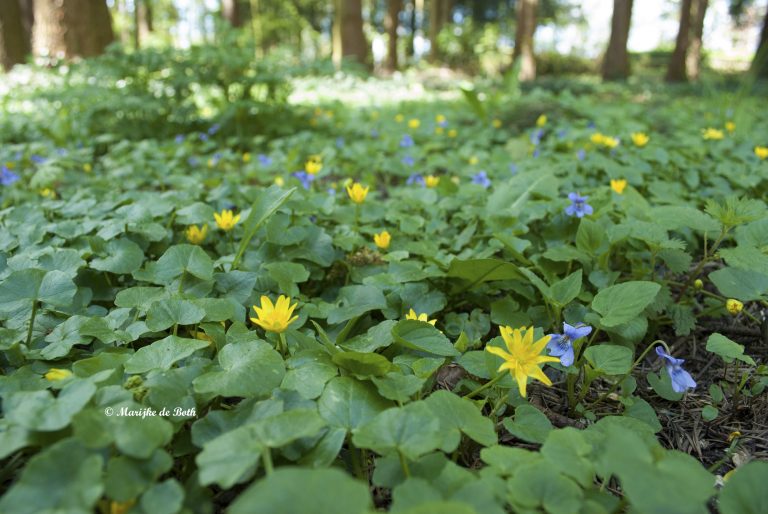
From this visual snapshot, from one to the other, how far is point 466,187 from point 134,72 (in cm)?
354

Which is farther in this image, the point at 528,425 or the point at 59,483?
the point at 528,425

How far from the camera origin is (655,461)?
2.96 ft

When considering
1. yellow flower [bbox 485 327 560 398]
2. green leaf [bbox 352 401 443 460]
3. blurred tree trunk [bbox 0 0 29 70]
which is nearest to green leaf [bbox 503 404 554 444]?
yellow flower [bbox 485 327 560 398]

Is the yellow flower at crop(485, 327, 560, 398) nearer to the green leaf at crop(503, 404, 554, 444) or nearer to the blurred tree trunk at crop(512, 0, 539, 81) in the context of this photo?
the green leaf at crop(503, 404, 554, 444)

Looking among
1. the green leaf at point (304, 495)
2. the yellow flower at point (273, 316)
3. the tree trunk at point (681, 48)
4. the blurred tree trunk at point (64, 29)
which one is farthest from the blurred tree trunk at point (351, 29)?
the green leaf at point (304, 495)

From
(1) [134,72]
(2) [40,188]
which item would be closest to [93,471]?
(2) [40,188]

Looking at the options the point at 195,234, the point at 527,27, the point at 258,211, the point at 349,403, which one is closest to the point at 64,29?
the point at 195,234

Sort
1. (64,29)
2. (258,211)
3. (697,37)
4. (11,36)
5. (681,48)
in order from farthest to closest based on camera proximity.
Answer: (697,37) < (681,48) < (11,36) < (64,29) < (258,211)

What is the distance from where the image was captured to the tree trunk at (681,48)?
12156mm

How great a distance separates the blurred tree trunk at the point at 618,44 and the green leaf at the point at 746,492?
1179 centimetres

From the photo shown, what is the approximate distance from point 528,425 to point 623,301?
16.9 inches

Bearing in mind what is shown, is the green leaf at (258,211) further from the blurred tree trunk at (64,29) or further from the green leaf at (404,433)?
the blurred tree trunk at (64,29)

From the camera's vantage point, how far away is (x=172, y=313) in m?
1.33

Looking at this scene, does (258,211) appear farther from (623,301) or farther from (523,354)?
(623,301)
